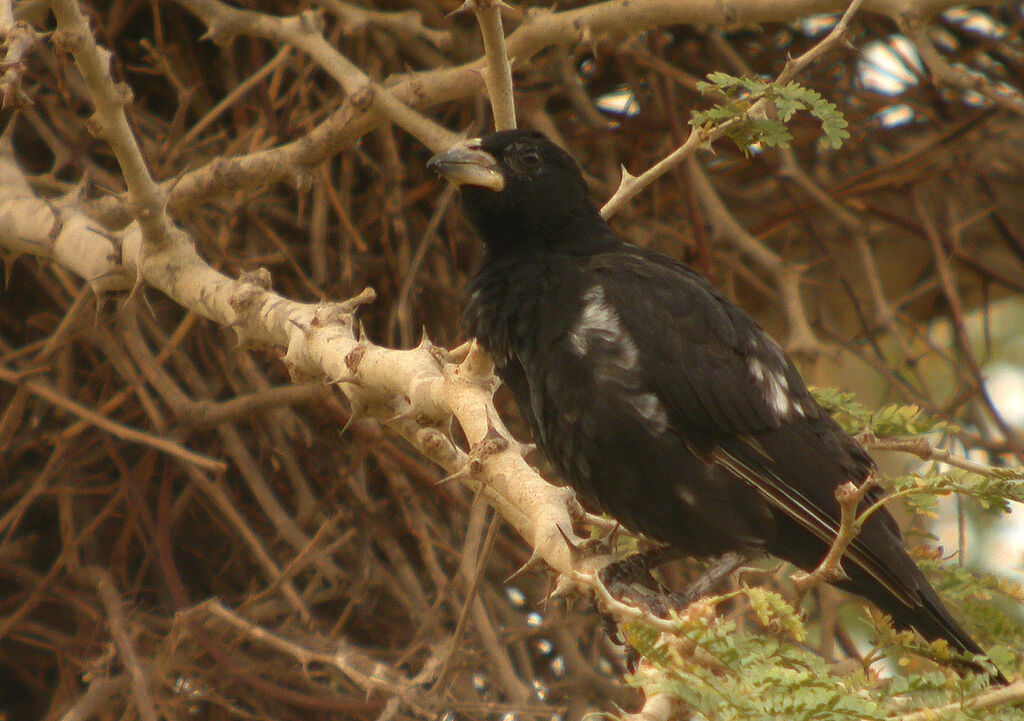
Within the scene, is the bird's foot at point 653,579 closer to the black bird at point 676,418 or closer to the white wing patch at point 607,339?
the black bird at point 676,418

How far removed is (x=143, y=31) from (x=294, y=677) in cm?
198

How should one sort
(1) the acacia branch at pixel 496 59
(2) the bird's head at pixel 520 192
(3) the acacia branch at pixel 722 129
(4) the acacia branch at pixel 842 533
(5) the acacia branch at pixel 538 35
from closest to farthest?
(4) the acacia branch at pixel 842 533, (1) the acacia branch at pixel 496 59, (3) the acacia branch at pixel 722 129, (5) the acacia branch at pixel 538 35, (2) the bird's head at pixel 520 192

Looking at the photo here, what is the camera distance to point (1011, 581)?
1.92 metres

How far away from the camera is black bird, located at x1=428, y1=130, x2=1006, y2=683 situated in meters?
2.37

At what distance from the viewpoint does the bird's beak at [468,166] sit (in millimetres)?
2596

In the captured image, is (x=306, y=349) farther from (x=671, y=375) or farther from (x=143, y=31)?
(x=143, y=31)

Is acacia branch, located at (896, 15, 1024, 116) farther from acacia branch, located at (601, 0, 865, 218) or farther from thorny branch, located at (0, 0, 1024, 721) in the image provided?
acacia branch, located at (601, 0, 865, 218)

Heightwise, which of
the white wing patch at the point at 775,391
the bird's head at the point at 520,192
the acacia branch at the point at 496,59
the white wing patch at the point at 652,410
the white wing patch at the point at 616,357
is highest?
the acacia branch at the point at 496,59

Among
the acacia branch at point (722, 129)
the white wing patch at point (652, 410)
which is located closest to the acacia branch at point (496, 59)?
the acacia branch at point (722, 129)

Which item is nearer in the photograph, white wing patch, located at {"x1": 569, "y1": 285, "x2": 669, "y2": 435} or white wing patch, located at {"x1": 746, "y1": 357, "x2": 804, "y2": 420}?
white wing patch, located at {"x1": 569, "y1": 285, "x2": 669, "y2": 435}

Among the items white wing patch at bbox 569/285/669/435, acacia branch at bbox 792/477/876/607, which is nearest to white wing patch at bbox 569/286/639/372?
white wing patch at bbox 569/285/669/435

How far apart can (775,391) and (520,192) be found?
0.77 metres

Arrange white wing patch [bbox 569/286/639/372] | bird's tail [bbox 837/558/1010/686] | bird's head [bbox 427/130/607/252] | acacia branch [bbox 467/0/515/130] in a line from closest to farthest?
acacia branch [bbox 467/0/515/130] → bird's tail [bbox 837/558/1010/686] → white wing patch [bbox 569/286/639/372] → bird's head [bbox 427/130/607/252]

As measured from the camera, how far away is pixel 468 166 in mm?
2625
